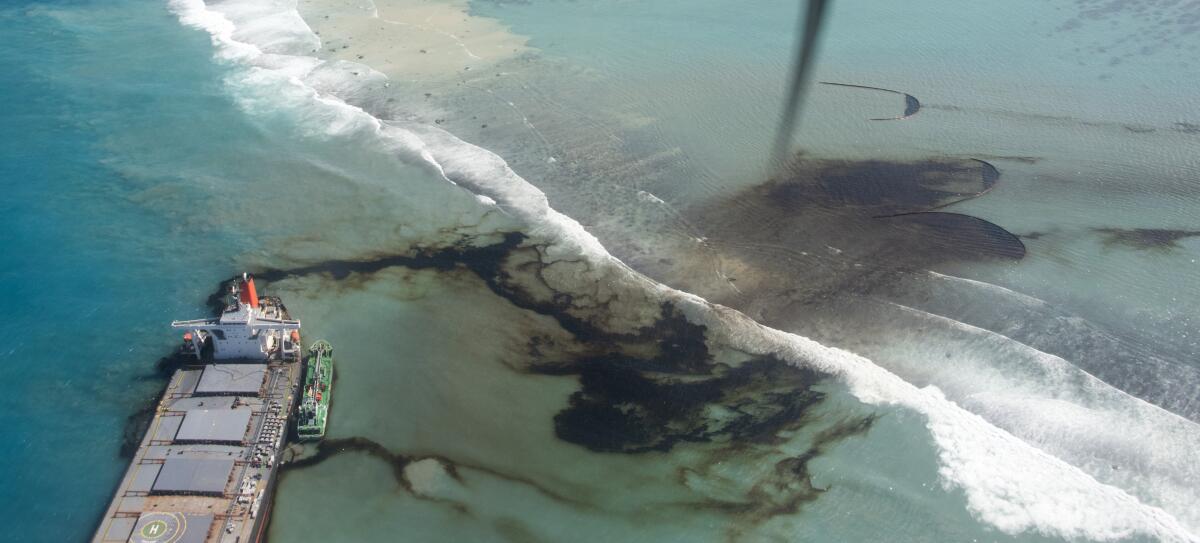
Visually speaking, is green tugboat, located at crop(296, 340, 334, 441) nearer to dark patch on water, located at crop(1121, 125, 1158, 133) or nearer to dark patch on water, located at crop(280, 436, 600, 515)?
dark patch on water, located at crop(280, 436, 600, 515)

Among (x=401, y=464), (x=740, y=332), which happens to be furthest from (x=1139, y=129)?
(x=401, y=464)

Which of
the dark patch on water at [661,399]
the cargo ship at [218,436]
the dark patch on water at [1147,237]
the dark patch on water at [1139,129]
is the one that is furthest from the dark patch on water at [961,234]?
the cargo ship at [218,436]

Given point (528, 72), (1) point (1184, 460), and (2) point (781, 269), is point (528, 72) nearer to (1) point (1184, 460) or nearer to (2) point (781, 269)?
(2) point (781, 269)

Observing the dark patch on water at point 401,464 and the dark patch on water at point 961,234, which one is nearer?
the dark patch on water at point 401,464

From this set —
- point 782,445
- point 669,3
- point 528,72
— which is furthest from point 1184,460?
point 669,3

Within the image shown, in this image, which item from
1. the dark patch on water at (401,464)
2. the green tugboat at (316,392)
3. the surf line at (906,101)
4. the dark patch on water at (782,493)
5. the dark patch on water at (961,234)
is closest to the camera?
the dark patch on water at (782,493)

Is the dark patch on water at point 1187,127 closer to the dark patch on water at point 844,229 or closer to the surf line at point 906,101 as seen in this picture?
the dark patch on water at point 844,229
